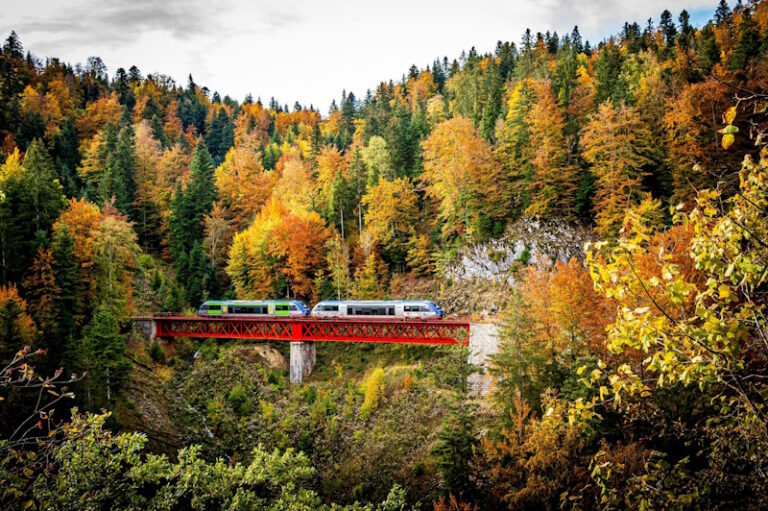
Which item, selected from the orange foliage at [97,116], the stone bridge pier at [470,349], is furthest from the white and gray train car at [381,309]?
the orange foliage at [97,116]

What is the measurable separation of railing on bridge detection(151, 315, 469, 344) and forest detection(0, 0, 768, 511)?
1.89m

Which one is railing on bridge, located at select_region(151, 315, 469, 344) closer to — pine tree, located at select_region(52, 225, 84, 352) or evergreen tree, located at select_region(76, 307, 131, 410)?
pine tree, located at select_region(52, 225, 84, 352)

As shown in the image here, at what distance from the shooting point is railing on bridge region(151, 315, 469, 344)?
37.7 meters

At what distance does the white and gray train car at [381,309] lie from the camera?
3809 centimetres

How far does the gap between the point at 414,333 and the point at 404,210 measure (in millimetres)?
15744

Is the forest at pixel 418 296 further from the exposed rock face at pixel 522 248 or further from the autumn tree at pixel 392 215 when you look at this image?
the exposed rock face at pixel 522 248

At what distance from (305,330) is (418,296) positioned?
10.4m

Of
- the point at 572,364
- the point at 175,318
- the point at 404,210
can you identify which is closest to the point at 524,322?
the point at 572,364

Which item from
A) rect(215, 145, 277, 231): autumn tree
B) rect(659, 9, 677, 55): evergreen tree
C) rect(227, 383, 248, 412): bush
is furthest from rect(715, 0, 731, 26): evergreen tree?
rect(227, 383, 248, 412): bush

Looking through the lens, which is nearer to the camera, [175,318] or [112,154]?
[175,318]

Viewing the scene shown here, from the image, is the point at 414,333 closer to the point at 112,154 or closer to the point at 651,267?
the point at 651,267

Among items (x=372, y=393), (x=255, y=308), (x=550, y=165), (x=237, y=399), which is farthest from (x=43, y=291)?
(x=550, y=165)

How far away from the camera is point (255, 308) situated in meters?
43.3

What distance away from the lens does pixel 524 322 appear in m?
24.8
